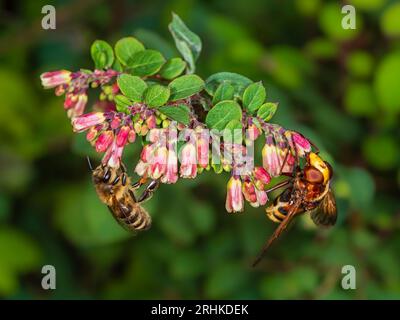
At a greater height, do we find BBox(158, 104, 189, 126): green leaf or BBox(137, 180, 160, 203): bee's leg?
BBox(158, 104, 189, 126): green leaf

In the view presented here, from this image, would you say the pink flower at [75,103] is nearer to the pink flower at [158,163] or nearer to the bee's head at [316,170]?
the pink flower at [158,163]

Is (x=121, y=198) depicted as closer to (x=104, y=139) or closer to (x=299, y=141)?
(x=104, y=139)

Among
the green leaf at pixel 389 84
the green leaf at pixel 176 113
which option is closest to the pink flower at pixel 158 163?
the green leaf at pixel 176 113

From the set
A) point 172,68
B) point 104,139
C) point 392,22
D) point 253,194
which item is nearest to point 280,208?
point 253,194

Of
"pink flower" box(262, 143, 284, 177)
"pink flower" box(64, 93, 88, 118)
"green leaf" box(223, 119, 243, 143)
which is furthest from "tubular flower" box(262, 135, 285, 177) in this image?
"pink flower" box(64, 93, 88, 118)

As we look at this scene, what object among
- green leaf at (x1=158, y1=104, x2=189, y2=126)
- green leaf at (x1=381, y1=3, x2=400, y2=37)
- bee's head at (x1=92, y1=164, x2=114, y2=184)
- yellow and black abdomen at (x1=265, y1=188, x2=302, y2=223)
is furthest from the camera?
green leaf at (x1=381, y1=3, x2=400, y2=37)

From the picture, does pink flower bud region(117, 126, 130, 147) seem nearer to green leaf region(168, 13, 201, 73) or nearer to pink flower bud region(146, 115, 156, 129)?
pink flower bud region(146, 115, 156, 129)
